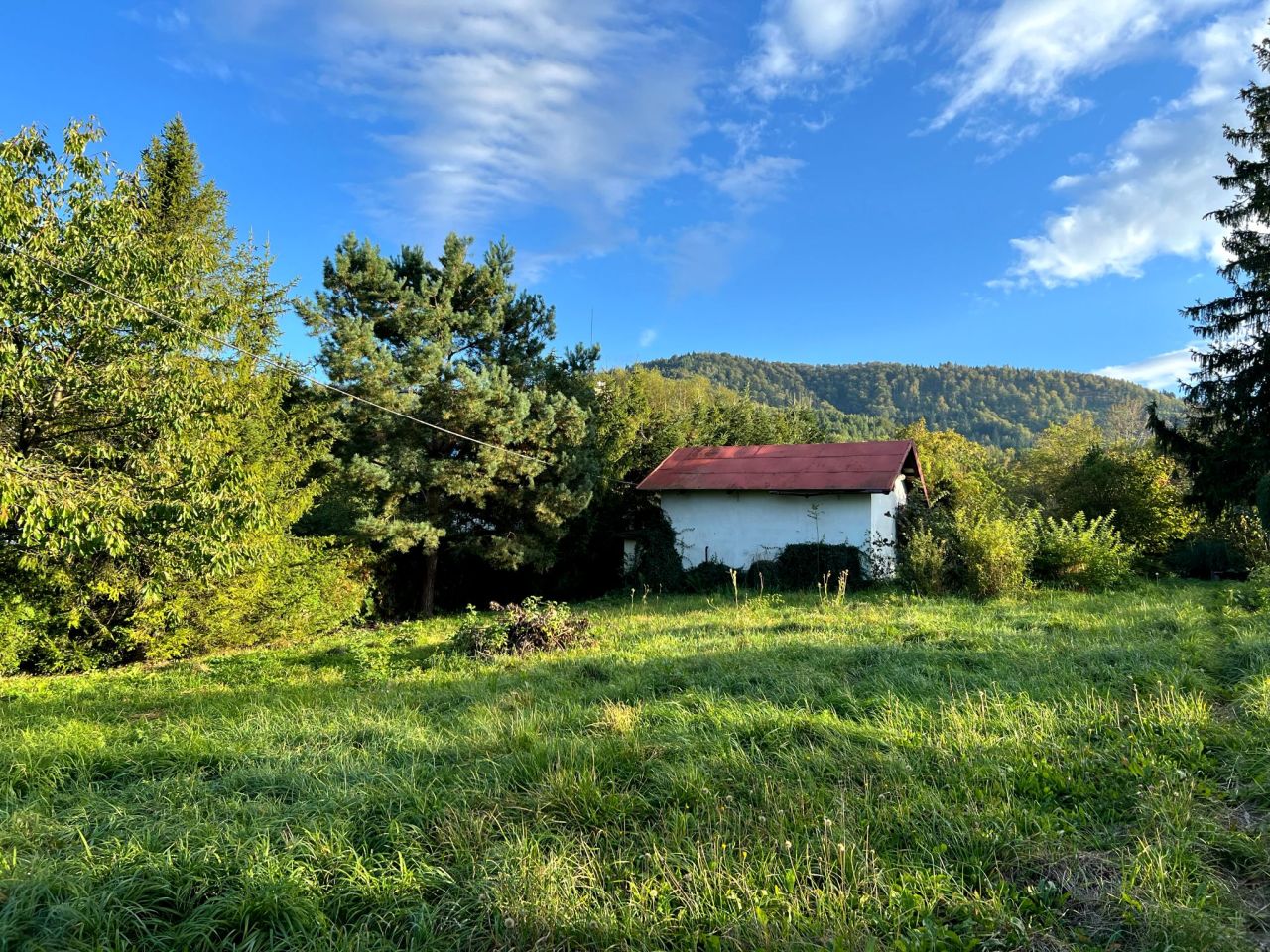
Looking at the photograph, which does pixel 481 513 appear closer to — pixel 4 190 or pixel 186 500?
pixel 186 500

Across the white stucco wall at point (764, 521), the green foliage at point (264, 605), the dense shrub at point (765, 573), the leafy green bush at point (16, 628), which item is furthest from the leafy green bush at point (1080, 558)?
the leafy green bush at point (16, 628)

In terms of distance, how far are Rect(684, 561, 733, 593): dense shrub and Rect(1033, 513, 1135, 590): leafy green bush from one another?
7.80 m

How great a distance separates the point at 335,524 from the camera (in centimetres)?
1420

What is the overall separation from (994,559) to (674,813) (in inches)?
498

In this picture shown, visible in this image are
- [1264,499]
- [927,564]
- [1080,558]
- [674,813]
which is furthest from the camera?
[1080,558]

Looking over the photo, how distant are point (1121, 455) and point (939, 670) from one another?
21627 mm

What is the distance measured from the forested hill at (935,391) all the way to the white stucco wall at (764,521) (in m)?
48.5

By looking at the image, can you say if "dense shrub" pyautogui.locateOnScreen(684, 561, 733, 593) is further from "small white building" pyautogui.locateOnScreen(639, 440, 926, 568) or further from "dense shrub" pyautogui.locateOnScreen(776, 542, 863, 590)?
"dense shrub" pyautogui.locateOnScreen(776, 542, 863, 590)

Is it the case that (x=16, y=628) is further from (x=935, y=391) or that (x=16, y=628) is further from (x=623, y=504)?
(x=935, y=391)

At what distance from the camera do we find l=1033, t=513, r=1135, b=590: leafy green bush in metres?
14.1

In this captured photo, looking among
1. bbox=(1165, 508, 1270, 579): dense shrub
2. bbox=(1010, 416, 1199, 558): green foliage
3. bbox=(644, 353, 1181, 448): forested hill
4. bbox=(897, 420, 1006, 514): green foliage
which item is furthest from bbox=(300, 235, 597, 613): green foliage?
bbox=(644, 353, 1181, 448): forested hill

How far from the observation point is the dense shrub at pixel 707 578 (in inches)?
686

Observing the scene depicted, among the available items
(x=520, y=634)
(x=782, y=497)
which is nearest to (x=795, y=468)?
(x=782, y=497)

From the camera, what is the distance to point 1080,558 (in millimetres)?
14242
